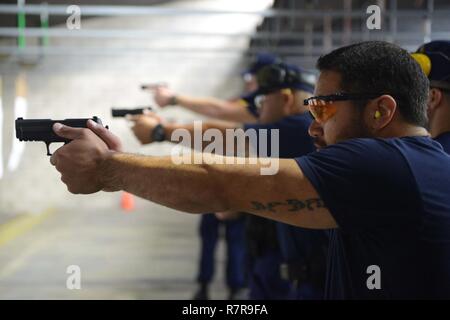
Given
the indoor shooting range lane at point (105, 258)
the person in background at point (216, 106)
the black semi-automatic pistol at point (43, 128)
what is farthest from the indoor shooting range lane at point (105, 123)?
the black semi-automatic pistol at point (43, 128)

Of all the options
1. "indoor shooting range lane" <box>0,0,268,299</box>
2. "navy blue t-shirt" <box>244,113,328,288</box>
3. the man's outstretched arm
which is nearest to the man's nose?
the man's outstretched arm

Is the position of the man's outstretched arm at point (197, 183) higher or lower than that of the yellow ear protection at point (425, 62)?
lower

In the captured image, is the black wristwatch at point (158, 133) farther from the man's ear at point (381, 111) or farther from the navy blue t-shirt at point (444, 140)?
the man's ear at point (381, 111)

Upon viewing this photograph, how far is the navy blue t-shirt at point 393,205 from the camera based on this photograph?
1284 mm

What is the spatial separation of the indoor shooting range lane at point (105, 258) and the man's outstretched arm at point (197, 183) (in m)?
3.81

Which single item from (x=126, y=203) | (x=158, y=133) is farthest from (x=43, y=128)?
(x=126, y=203)

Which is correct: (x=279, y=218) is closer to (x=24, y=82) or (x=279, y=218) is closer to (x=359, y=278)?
(x=359, y=278)

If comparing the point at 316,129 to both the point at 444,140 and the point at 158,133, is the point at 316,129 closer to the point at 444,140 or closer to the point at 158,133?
the point at 444,140

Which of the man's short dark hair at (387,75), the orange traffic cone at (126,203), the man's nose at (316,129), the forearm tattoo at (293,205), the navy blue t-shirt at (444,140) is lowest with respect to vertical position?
the orange traffic cone at (126,203)

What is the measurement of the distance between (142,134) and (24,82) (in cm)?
898

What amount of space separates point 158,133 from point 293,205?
196 centimetres

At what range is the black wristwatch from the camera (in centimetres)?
321

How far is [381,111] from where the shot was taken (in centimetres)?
141

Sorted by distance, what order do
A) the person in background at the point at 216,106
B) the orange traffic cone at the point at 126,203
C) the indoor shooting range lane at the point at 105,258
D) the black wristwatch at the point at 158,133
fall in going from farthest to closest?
the orange traffic cone at the point at 126,203 → the indoor shooting range lane at the point at 105,258 → the person in background at the point at 216,106 → the black wristwatch at the point at 158,133
